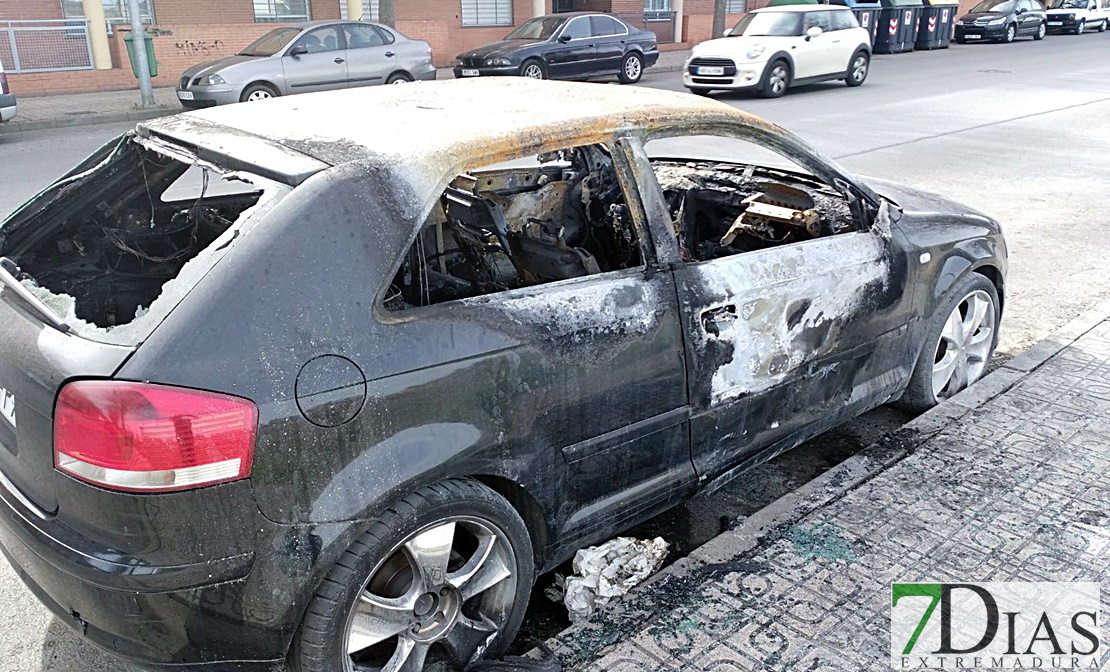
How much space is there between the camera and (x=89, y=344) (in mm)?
2182

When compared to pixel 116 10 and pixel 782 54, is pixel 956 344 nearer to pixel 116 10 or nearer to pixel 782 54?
pixel 782 54

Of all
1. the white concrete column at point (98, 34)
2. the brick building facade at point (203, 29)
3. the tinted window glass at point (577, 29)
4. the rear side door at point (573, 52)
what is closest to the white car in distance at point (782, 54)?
the rear side door at point (573, 52)

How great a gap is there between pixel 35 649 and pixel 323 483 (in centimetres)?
139

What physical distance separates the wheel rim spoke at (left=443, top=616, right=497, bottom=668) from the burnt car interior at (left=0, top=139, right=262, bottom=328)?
4.50 feet

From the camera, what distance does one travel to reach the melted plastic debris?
A: 10.2ft

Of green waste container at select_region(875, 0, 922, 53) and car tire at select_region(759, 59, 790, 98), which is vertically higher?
green waste container at select_region(875, 0, 922, 53)

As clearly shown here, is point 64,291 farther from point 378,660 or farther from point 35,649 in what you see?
point 378,660

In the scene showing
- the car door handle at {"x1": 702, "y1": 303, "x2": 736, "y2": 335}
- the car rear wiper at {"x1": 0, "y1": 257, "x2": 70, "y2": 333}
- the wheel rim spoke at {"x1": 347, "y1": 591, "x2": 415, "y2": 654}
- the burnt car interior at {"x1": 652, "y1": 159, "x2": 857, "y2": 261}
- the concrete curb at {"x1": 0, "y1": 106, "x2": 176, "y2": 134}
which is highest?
the car rear wiper at {"x1": 0, "y1": 257, "x2": 70, "y2": 333}

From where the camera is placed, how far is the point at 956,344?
14.8 feet

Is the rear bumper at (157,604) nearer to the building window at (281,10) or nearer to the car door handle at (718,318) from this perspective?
the car door handle at (718,318)

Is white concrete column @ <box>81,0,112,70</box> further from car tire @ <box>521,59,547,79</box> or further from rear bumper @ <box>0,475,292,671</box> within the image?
rear bumper @ <box>0,475,292,671</box>

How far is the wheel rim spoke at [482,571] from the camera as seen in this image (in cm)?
262

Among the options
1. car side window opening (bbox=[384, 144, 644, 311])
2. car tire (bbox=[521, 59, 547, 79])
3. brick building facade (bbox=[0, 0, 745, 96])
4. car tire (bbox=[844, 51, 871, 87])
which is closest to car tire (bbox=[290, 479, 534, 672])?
car side window opening (bbox=[384, 144, 644, 311])

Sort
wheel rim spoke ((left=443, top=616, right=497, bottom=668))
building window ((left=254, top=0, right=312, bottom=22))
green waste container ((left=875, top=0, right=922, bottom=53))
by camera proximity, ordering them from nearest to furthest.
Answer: wheel rim spoke ((left=443, top=616, right=497, bottom=668)) < building window ((left=254, top=0, right=312, bottom=22)) < green waste container ((left=875, top=0, right=922, bottom=53))
